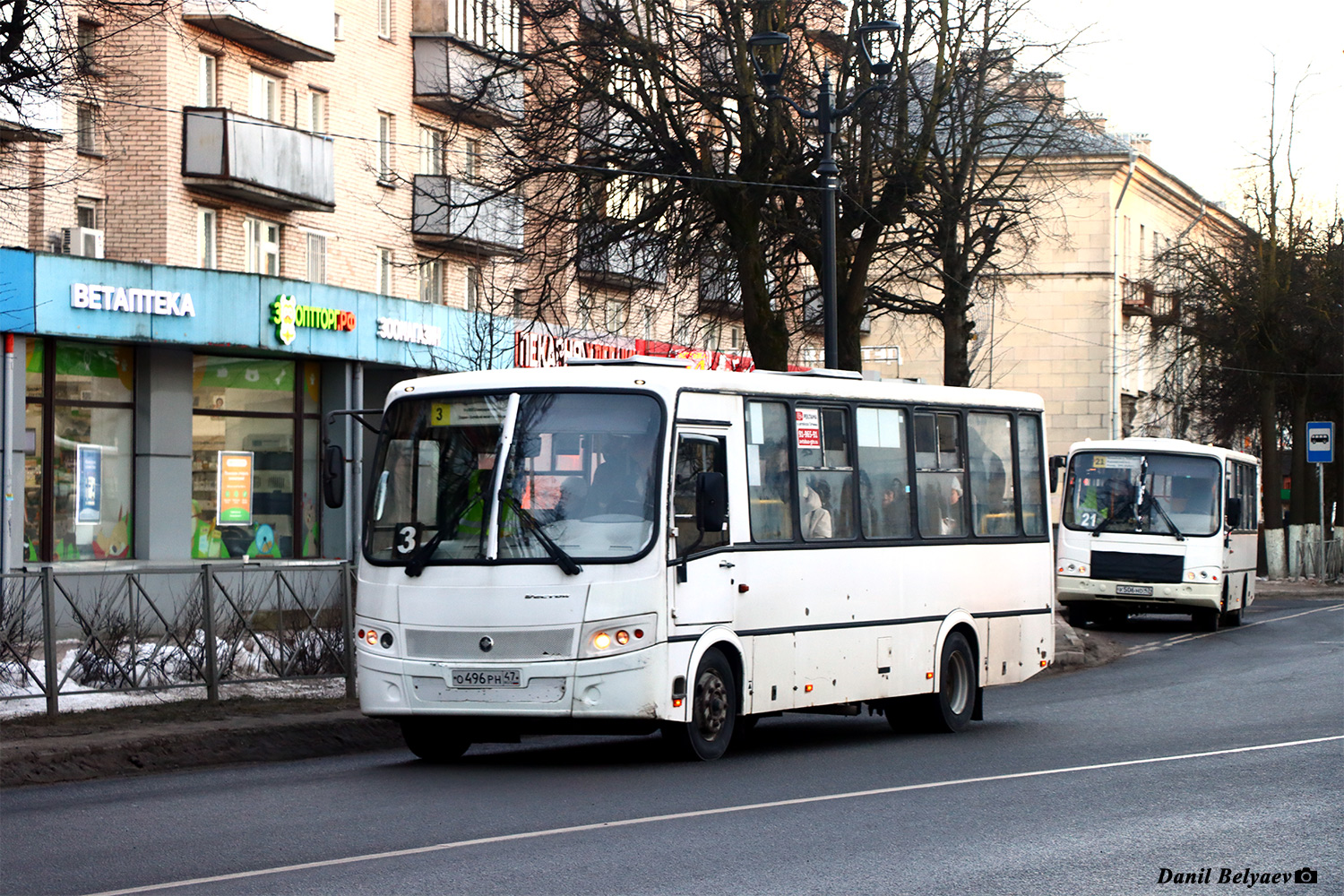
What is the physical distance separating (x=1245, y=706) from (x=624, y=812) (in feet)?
28.3

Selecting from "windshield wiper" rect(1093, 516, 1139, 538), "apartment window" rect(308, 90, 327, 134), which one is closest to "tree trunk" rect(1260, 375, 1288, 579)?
"windshield wiper" rect(1093, 516, 1139, 538)

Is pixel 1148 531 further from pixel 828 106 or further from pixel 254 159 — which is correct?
pixel 254 159

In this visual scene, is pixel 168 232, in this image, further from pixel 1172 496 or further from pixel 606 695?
pixel 606 695

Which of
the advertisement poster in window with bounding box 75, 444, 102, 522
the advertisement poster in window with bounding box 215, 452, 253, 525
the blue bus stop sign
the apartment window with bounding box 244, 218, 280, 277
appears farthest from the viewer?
the blue bus stop sign

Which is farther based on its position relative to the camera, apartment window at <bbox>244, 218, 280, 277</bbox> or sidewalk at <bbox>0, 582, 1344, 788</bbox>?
apartment window at <bbox>244, 218, 280, 277</bbox>

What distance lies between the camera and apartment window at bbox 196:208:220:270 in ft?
105

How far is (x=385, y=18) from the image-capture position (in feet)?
124

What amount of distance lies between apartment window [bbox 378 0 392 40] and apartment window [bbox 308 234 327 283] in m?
4.69

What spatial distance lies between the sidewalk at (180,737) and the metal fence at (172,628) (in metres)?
0.27

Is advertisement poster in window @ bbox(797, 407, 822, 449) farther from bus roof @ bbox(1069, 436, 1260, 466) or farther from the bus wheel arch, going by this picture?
bus roof @ bbox(1069, 436, 1260, 466)

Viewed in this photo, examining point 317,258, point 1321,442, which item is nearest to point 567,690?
point 317,258

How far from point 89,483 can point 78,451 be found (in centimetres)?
55

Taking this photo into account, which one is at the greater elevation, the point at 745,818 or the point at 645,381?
the point at 645,381

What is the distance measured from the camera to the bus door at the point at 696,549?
41.1ft
